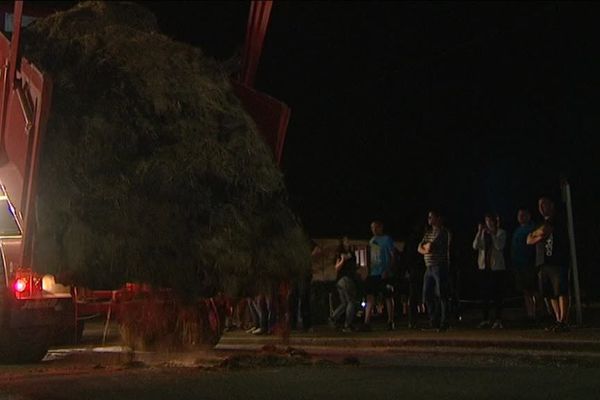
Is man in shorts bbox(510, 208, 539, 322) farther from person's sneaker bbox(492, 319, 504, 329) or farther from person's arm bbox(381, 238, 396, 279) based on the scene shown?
person's arm bbox(381, 238, 396, 279)

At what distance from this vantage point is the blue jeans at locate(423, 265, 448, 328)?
14.5m

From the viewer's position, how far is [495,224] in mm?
14930

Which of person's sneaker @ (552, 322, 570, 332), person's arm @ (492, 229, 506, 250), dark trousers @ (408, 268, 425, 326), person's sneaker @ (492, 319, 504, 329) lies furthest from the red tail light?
person's arm @ (492, 229, 506, 250)

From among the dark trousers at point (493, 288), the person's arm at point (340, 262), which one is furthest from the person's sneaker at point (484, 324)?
the person's arm at point (340, 262)

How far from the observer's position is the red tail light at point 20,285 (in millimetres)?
10172

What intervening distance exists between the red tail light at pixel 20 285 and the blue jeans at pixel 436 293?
21.2 feet

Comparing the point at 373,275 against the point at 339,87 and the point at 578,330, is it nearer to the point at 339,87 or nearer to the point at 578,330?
the point at 578,330

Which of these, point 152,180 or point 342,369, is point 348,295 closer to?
point 342,369

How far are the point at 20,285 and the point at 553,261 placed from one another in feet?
24.2

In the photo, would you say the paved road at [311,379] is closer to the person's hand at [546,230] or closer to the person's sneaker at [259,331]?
the person's hand at [546,230]

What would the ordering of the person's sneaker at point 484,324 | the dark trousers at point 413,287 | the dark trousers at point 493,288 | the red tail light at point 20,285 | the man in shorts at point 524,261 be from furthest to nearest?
1. the dark trousers at point 413,287
2. the person's sneaker at point 484,324
3. the dark trousers at point 493,288
4. the man in shorts at point 524,261
5. the red tail light at point 20,285

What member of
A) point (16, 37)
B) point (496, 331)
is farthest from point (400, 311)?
point (16, 37)

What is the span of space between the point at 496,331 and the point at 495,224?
5.94 ft

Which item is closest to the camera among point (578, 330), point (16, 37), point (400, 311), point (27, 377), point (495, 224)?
point (16, 37)
